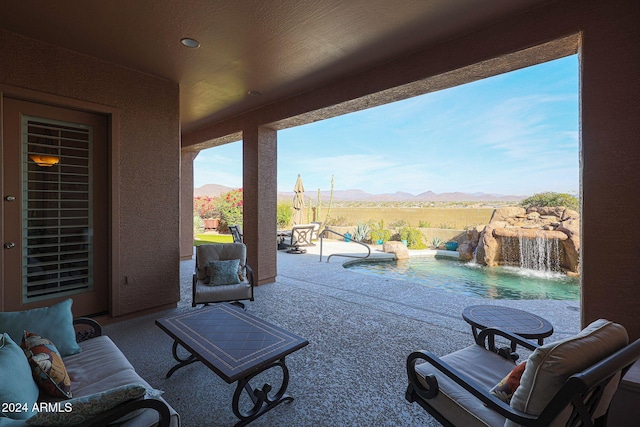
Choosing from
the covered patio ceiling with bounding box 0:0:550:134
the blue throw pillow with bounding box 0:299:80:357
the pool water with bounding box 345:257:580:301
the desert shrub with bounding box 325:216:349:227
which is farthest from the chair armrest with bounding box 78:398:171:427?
the desert shrub with bounding box 325:216:349:227

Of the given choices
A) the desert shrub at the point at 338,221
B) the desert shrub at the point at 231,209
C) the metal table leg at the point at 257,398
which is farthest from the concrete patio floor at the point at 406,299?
the desert shrub at the point at 338,221

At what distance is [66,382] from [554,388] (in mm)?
2348

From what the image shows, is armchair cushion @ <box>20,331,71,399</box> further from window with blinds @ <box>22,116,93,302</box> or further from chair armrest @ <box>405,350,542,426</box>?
window with blinds @ <box>22,116,93,302</box>

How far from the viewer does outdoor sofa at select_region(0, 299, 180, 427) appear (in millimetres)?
1106

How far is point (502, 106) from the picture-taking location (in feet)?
64.5

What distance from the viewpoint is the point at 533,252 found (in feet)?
25.6

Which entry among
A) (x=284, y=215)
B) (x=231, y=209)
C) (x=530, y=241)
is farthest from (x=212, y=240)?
(x=530, y=241)

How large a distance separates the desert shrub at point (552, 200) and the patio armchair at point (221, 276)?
1042 cm

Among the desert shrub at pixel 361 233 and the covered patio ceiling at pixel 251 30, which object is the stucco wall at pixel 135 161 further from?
the desert shrub at pixel 361 233

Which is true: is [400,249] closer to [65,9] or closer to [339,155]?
[65,9]

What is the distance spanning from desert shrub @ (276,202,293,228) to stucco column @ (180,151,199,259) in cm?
562

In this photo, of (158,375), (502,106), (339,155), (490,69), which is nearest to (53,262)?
(158,375)

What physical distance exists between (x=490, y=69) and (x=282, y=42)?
2217mm

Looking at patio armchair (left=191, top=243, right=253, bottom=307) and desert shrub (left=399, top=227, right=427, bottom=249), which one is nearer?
patio armchair (left=191, top=243, right=253, bottom=307)
